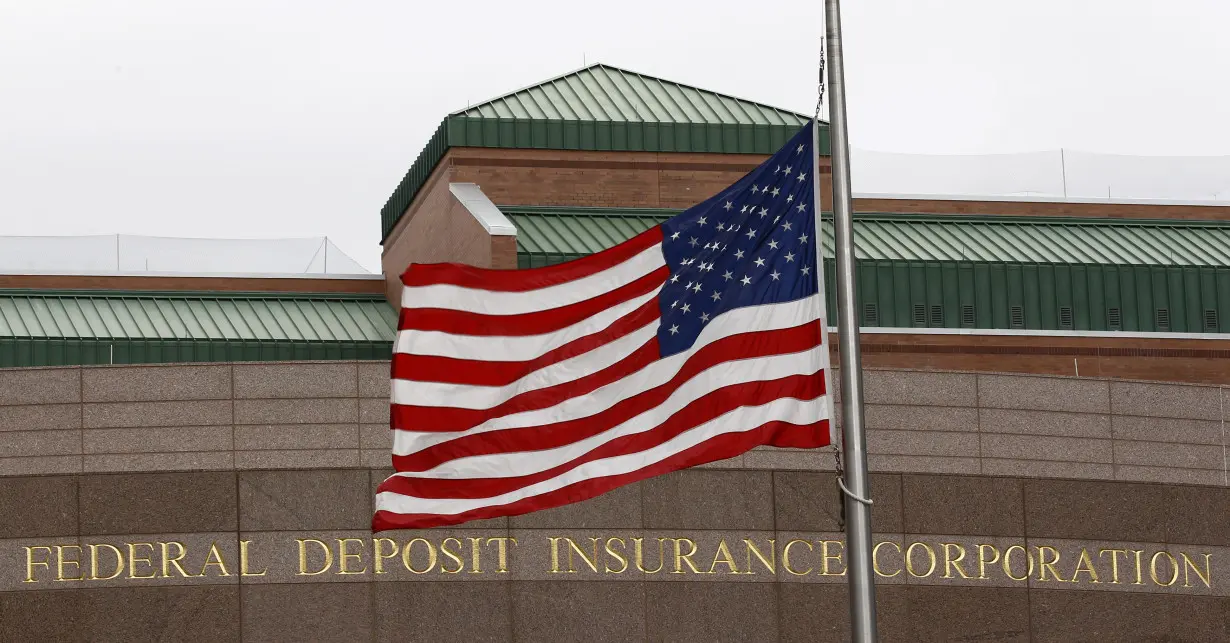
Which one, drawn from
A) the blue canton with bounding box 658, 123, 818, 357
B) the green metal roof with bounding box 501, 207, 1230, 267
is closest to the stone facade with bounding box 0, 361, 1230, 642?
the blue canton with bounding box 658, 123, 818, 357

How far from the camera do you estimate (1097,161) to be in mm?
39438

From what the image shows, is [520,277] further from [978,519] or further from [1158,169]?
[1158,169]

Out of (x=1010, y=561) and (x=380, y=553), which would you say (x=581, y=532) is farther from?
(x=1010, y=561)

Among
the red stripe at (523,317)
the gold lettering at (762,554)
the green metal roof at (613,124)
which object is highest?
the green metal roof at (613,124)

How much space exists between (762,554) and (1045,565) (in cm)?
338

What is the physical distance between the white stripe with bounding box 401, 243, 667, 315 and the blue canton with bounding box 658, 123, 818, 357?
23 cm

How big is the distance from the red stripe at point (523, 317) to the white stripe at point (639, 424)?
2.79ft

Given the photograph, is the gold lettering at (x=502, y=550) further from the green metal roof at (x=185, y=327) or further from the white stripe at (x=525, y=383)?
the green metal roof at (x=185, y=327)

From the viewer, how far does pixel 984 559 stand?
76.0 ft

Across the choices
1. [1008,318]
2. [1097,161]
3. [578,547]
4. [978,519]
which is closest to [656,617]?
[578,547]

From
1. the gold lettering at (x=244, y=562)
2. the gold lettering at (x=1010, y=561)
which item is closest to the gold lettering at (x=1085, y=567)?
the gold lettering at (x=1010, y=561)

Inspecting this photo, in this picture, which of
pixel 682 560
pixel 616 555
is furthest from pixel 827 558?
pixel 616 555

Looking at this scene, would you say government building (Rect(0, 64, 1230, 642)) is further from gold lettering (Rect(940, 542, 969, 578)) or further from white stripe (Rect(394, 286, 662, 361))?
white stripe (Rect(394, 286, 662, 361))

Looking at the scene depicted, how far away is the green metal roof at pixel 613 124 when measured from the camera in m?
35.2
